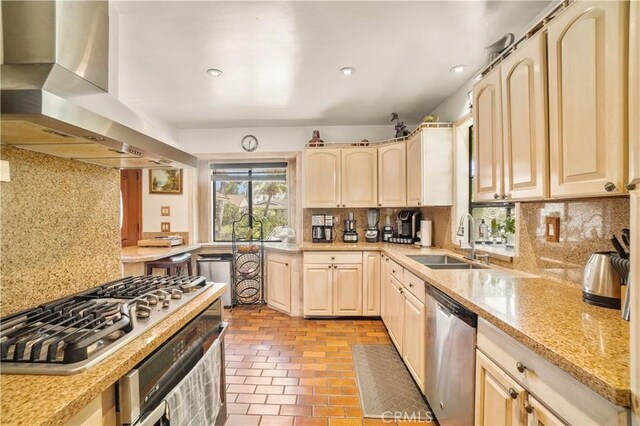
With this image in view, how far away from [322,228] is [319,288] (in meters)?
0.85

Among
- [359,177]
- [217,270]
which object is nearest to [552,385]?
[359,177]

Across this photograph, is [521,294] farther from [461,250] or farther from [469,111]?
[469,111]

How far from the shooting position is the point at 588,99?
1.08 meters

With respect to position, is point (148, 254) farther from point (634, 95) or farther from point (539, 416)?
point (634, 95)

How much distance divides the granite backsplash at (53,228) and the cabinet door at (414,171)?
106 inches

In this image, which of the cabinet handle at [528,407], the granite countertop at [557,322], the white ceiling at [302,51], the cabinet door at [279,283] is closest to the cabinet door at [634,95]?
the granite countertop at [557,322]

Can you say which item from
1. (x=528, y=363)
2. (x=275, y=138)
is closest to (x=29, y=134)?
(x=528, y=363)

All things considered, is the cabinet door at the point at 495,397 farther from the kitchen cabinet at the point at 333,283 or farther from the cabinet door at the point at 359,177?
the cabinet door at the point at 359,177

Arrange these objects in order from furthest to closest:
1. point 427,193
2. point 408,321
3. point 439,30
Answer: point 427,193 → point 408,321 → point 439,30

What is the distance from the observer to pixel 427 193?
310 centimetres

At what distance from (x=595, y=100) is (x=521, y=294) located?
0.88 meters

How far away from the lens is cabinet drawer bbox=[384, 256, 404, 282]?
8.41ft

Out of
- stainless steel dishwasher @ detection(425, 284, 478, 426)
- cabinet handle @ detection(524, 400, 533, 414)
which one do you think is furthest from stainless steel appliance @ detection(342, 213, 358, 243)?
cabinet handle @ detection(524, 400, 533, 414)

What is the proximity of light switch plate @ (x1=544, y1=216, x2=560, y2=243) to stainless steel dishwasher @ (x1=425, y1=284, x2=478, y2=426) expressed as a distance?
704 millimetres
